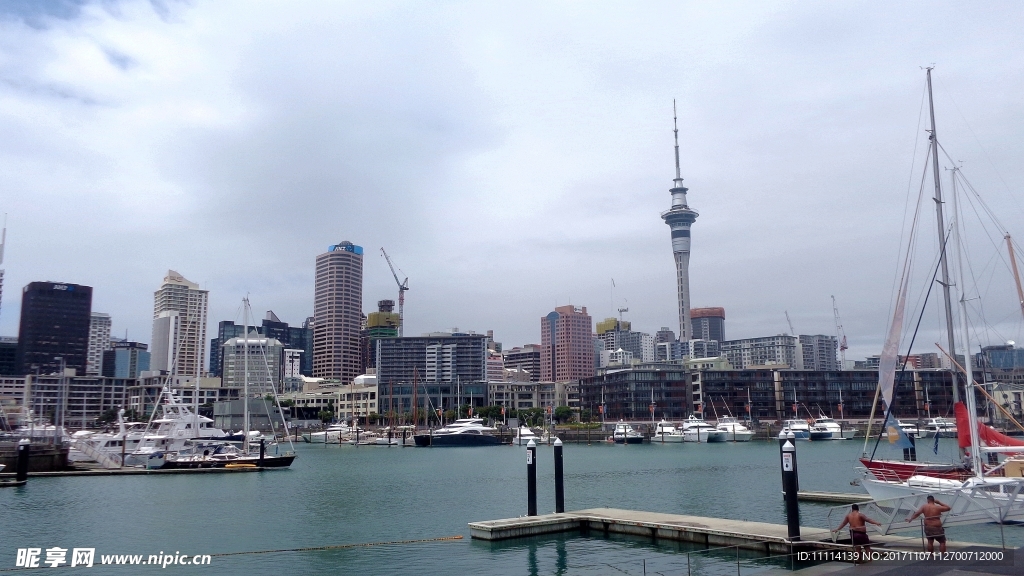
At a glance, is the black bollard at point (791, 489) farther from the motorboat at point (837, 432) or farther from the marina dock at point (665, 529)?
the motorboat at point (837, 432)

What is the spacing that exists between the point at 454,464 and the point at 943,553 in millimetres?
82239

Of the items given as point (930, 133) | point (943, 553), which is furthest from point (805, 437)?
point (943, 553)

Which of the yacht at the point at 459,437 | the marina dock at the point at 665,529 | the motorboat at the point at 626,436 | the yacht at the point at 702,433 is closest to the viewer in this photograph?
the marina dock at the point at 665,529

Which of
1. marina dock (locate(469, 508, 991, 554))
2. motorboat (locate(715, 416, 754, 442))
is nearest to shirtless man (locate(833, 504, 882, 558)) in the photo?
marina dock (locate(469, 508, 991, 554))

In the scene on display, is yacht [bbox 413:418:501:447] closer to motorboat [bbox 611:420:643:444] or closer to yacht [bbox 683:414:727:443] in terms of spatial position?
motorboat [bbox 611:420:643:444]

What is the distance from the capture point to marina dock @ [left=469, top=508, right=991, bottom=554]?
29734 millimetres

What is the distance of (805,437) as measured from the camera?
15988 cm

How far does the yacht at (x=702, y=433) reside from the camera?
156750 mm

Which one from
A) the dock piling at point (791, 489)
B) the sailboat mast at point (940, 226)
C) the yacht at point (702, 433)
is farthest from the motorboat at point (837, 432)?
the dock piling at point (791, 489)

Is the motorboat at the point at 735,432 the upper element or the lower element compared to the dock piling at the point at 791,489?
lower

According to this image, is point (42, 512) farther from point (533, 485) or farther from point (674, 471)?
point (674, 471)

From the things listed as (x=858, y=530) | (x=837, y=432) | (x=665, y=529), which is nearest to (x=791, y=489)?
(x=858, y=530)

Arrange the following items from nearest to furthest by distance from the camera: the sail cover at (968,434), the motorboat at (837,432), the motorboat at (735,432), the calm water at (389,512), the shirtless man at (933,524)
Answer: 1. the shirtless man at (933,524)
2. the calm water at (389,512)
3. the sail cover at (968,434)
4. the motorboat at (735,432)
5. the motorboat at (837,432)

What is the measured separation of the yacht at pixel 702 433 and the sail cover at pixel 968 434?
377 feet
